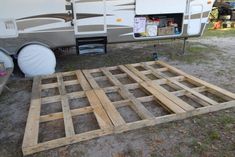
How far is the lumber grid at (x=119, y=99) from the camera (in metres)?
2.28

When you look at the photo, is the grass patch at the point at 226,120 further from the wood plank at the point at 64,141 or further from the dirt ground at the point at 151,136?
the wood plank at the point at 64,141

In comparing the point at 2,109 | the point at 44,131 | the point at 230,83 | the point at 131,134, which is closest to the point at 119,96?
the point at 131,134

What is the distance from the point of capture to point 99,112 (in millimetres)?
2564

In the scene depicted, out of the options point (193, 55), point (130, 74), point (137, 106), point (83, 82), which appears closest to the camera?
point (137, 106)

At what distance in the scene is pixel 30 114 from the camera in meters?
2.54

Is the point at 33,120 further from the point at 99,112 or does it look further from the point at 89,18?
the point at 89,18

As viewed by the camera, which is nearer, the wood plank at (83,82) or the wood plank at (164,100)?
the wood plank at (164,100)

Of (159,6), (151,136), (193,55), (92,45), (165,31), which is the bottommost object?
(151,136)

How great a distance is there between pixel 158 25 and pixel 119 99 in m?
2.04

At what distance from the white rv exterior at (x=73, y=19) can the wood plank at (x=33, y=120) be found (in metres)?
0.87

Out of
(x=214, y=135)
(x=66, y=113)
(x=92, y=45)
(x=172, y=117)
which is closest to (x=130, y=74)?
(x=92, y=45)

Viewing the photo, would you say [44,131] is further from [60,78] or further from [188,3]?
[188,3]

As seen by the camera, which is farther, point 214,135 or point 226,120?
point 226,120

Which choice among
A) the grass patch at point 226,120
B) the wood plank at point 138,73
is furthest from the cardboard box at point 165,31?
the grass patch at point 226,120
